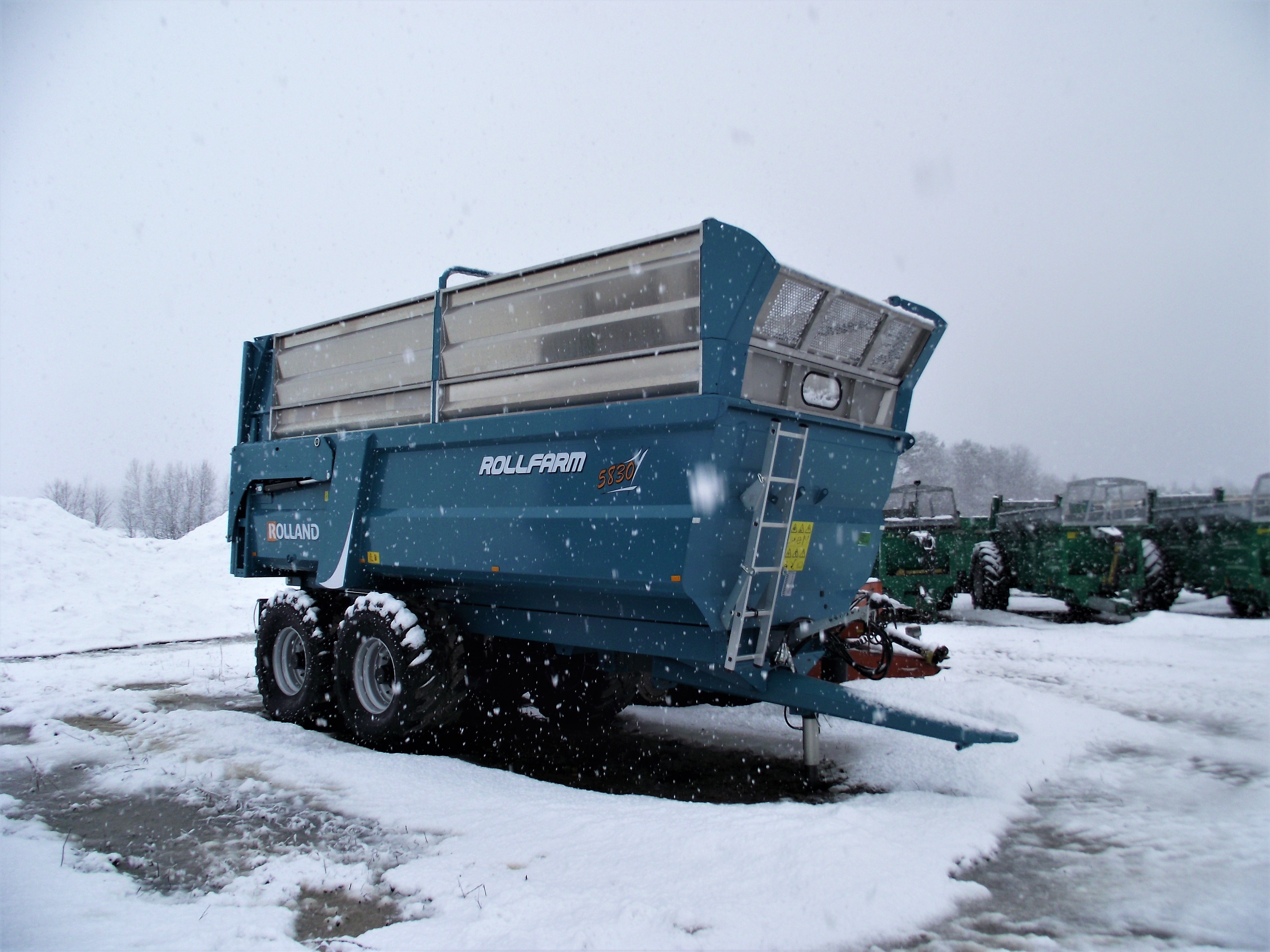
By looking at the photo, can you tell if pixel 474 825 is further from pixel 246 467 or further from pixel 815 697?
pixel 246 467

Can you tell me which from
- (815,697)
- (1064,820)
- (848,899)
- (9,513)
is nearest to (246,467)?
(815,697)

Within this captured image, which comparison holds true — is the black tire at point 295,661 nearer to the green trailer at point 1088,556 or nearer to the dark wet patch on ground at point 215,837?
the dark wet patch on ground at point 215,837

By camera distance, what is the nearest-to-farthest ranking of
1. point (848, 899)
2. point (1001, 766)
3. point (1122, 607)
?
point (848, 899)
point (1001, 766)
point (1122, 607)

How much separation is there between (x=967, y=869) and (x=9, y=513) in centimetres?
1850

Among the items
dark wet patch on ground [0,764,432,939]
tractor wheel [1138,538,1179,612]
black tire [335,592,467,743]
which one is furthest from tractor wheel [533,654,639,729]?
tractor wheel [1138,538,1179,612]

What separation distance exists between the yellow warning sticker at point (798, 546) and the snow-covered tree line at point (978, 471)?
161 ft

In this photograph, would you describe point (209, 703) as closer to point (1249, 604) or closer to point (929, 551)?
point (929, 551)

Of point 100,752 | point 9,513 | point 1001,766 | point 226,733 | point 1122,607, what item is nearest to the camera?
point 1001,766

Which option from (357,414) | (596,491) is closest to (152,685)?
(357,414)

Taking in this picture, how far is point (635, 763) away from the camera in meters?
5.67

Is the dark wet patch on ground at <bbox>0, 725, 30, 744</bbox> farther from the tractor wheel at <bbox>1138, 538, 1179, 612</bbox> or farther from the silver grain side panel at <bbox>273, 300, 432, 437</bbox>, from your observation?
the tractor wheel at <bbox>1138, 538, 1179, 612</bbox>

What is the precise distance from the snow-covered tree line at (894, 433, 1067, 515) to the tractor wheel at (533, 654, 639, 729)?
4819 cm

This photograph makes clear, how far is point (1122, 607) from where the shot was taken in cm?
1255

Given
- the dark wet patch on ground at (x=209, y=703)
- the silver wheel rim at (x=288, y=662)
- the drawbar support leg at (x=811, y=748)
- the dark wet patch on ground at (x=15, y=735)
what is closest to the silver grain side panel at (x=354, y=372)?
the silver wheel rim at (x=288, y=662)
